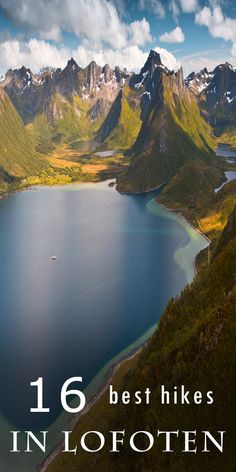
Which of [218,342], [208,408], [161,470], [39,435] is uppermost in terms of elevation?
[218,342]

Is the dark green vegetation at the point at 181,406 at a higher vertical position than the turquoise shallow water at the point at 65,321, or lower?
higher

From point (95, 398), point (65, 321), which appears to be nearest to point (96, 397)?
point (95, 398)

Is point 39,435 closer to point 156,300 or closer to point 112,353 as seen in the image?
point 112,353

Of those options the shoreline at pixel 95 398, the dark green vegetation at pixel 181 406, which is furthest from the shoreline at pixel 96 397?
the dark green vegetation at pixel 181 406

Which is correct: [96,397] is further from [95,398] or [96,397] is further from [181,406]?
[181,406]

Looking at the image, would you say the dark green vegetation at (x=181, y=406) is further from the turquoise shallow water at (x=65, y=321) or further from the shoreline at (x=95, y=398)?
the turquoise shallow water at (x=65, y=321)

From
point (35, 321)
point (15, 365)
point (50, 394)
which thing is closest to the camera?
point (50, 394)

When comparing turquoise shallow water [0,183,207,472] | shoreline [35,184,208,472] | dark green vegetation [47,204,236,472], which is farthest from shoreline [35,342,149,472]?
turquoise shallow water [0,183,207,472]

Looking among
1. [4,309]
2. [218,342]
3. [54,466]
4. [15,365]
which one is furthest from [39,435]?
[4,309]
